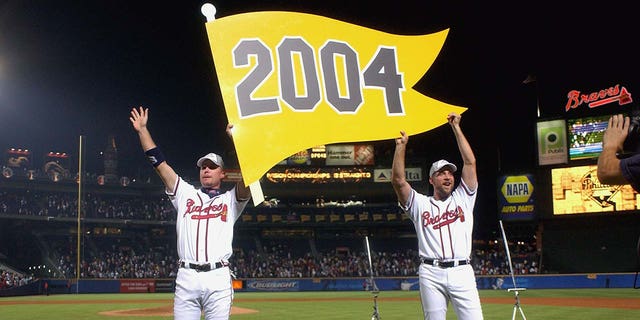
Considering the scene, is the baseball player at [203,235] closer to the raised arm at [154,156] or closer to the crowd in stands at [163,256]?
the raised arm at [154,156]

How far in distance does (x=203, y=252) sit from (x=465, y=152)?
263 centimetres

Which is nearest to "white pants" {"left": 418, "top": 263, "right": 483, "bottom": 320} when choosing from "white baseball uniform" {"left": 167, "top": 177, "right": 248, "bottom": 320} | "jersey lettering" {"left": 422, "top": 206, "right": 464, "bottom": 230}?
"jersey lettering" {"left": 422, "top": 206, "right": 464, "bottom": 230}

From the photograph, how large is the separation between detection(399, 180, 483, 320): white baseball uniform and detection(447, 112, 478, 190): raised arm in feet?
0.29

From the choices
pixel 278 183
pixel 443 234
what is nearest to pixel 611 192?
pixel 278 183

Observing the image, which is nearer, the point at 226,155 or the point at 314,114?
the point at 314,114

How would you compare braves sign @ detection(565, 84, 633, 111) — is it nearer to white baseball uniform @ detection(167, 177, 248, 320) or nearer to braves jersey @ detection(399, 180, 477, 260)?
braves jersey @ detection(399, 180, 477, 260)

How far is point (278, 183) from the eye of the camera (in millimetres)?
57469

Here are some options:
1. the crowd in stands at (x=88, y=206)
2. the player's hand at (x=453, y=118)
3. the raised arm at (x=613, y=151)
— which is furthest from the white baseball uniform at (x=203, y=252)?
the crowd in stands at (x=88, y=206)

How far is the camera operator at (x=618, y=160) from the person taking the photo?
3.55 meters

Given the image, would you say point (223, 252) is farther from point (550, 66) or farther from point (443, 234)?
point (550, 66)

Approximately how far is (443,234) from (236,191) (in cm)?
203

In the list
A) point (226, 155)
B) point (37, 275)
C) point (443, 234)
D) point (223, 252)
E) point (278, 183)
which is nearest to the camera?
point (223, 252)

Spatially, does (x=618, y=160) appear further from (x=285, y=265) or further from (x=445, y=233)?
(x=285, y=265)

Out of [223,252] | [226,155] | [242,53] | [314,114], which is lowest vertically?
[223,252]
